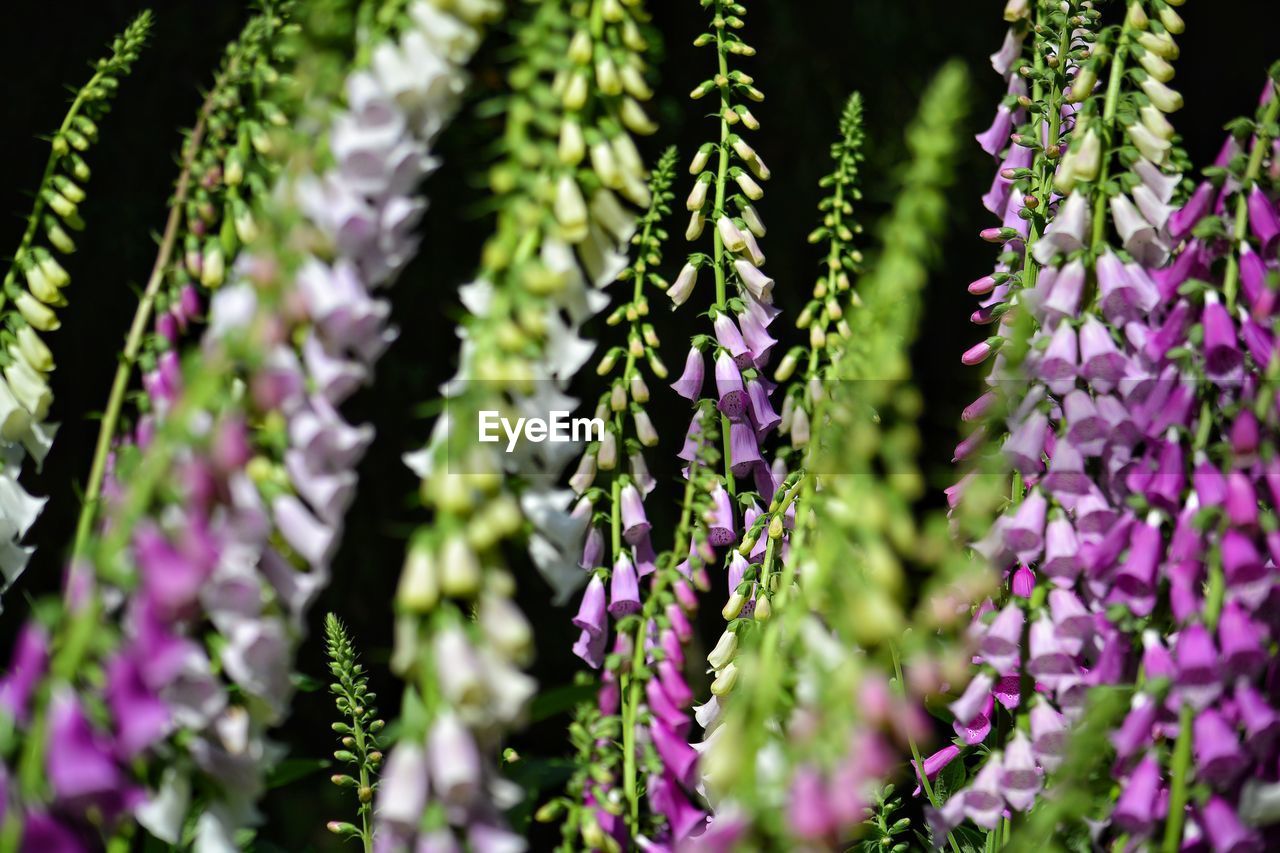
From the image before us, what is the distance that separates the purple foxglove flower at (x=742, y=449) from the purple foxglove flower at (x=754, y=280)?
18cm

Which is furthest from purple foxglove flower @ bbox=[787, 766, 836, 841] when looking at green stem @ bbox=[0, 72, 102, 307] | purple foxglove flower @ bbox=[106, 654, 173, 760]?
green stem @ bbox=[0, 72, 102, 307]

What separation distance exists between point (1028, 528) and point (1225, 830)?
35 centimetres

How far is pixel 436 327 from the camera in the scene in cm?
354

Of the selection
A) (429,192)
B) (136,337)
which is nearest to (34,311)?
(136,337)

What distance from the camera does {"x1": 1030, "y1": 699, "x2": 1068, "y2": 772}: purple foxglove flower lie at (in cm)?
148

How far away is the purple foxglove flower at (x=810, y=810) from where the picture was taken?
103 centimetres

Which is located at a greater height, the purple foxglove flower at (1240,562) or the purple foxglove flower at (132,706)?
the purple foxglove flower at (1240,562)

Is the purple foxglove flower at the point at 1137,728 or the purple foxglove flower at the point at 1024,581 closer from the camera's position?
the purple foxglove flower at the point at 1137,728

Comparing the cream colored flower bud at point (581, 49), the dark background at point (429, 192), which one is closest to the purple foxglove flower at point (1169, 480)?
the cream colored flower bud at point (581, 49)

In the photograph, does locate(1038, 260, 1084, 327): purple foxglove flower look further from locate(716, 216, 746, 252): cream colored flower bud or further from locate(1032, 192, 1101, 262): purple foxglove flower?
locate(716, 216, 746, 252): cream colored flower bud

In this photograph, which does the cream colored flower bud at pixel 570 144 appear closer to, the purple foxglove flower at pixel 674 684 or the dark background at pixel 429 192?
the purple foxglove flower at pixel 674 684

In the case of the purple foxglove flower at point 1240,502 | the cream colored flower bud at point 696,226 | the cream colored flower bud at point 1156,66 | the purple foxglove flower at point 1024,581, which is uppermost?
the cream colored flower bud at point 1156,66

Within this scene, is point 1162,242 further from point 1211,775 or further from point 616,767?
point 616,767

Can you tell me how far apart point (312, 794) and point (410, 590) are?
7.47ft
